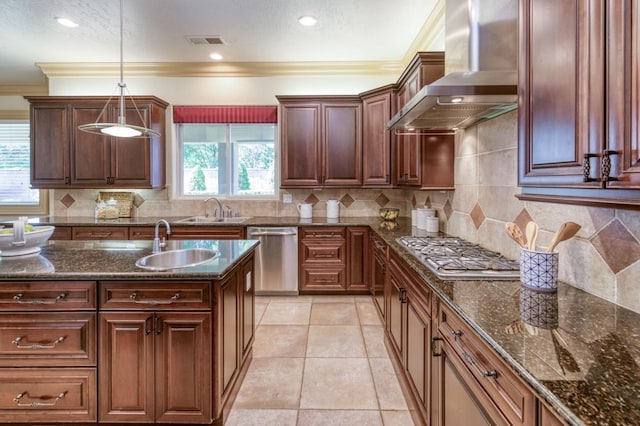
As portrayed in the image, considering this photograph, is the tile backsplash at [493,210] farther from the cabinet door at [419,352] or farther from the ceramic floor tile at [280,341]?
the ceramic floor tile at [280,341]

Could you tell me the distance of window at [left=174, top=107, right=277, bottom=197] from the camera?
4598mm

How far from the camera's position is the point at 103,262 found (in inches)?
71.9

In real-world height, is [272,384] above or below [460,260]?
below

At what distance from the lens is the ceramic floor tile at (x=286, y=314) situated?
10.7 ft

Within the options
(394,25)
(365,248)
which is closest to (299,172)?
(365,248)

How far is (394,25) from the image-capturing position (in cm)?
335

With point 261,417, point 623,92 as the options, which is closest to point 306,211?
point 261,417

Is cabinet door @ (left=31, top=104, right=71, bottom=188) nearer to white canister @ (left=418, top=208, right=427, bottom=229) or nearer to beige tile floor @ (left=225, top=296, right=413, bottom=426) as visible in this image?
beige tile floor @ (left=225, top=296, right=413, bottom=426)

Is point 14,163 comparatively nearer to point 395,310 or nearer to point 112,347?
point 112,347

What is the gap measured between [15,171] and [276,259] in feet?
14.2

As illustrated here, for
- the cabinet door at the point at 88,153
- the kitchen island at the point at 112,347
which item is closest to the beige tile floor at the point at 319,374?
the kitchen island at the point at 112,347

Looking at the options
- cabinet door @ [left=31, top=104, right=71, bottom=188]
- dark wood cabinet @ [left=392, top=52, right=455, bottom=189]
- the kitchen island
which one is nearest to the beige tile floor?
the kitchen island

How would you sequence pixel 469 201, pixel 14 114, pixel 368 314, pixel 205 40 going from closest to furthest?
pixel 469 201 → pixel 368 314 → pixel 205 40 → pixel 14 114

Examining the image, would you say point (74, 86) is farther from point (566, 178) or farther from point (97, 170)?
point (566, 178)
